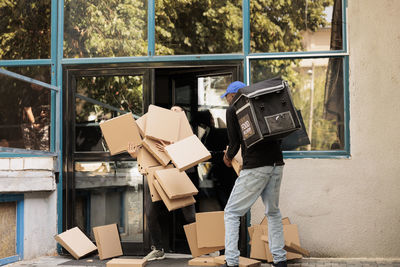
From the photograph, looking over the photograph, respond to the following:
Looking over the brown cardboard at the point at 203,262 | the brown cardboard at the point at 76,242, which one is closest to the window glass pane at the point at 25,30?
the brown cardboard at the point at 76,242

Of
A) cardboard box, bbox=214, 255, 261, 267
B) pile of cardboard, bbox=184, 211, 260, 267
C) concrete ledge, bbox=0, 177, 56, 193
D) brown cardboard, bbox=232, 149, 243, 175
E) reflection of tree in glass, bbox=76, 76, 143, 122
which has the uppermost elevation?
reflection of tree in glass, bbox=76, 76, 143, 122

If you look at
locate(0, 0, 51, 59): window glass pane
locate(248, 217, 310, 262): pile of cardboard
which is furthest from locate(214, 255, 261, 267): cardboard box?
locate(0, 0, 51, 59): window glass pane

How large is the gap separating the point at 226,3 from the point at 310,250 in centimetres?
310

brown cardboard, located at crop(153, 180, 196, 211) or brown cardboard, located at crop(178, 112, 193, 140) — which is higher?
brown cardboard, located at crop(178, 112, 193, 140)

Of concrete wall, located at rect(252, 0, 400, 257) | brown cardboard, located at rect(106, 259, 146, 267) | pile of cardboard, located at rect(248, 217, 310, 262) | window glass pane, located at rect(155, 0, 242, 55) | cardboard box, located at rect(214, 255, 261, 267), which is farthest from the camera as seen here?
window glass pane, located at rect(155, 0, 242, 55)

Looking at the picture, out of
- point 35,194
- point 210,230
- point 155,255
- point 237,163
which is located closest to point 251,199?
point 237,163

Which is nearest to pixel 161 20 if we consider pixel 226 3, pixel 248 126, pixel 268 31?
pixel 226 3

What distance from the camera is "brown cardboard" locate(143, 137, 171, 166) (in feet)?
18.9

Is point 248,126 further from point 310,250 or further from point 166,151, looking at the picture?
point 310,250

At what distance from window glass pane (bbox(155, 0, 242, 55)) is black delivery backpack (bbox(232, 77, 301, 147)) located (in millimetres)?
1813

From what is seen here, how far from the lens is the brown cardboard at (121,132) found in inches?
226

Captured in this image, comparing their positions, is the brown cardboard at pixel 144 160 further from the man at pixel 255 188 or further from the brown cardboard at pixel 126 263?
the man at pixel 255 188

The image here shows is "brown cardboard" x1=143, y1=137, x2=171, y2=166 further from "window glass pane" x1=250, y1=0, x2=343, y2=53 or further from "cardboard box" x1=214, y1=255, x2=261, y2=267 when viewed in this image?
"window glass pane" x1=250, y1=0, x2=343, y2=53

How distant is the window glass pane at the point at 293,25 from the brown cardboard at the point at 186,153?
5.06ft
